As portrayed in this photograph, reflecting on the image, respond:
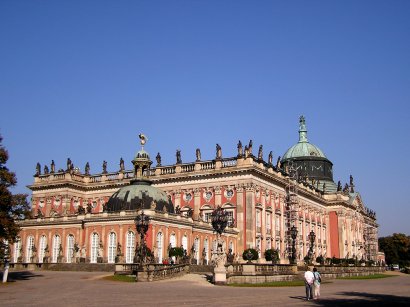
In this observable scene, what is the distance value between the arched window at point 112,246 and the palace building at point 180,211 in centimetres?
10

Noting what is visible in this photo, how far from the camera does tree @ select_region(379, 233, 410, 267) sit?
132 m

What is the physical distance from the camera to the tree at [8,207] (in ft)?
118

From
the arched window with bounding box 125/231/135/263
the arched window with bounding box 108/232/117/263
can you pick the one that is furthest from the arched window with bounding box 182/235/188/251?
the arched window with bounding box 108/232/117/263

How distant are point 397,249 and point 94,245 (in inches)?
4028

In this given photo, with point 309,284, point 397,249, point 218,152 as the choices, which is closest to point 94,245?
point 218,152

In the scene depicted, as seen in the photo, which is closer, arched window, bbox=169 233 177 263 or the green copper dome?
arched window, bbox=169 233 177 263

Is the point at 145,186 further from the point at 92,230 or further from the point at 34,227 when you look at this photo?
the point at 34,227

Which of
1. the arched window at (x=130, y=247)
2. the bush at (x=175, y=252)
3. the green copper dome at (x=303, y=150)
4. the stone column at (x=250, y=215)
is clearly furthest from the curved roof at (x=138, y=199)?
the green copper dome at (x=303, y=150)

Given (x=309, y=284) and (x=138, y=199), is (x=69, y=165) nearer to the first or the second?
(x=138, y=199)

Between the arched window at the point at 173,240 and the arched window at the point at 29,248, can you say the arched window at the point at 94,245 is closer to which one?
the arched window at the point at 173,240

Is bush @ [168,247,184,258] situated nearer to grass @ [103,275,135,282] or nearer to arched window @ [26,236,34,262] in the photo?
grass @ [103,275,135,282]

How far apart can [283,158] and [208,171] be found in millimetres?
39596

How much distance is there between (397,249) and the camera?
5285 inches

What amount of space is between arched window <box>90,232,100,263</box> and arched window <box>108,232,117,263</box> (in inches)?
71.5
